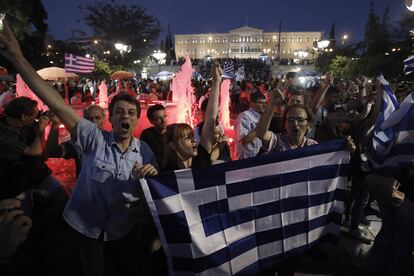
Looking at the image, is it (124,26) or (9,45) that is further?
(124,26)

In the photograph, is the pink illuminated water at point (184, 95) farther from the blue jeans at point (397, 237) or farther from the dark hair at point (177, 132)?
the blue jeans at point (397, 237)

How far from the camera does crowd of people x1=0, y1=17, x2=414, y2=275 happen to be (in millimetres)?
2492

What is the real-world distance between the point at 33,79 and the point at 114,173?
2.90ft

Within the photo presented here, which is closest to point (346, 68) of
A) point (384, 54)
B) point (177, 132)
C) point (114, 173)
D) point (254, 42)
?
point (384, 54)

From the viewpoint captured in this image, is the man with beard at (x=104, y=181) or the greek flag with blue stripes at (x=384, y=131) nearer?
the man with beard at (x=104, y=181)

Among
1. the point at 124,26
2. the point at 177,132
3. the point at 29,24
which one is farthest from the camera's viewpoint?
the point at 124,26

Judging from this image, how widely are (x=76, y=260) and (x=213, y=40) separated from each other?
143308 millimetres

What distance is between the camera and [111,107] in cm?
280

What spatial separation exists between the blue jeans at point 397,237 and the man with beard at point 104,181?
7.77ft

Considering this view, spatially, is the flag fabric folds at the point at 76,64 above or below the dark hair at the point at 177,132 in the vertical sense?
above

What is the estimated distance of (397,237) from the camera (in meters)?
3.19

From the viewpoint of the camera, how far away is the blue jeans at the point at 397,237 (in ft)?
10.2

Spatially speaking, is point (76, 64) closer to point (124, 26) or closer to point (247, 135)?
point (247, 135)

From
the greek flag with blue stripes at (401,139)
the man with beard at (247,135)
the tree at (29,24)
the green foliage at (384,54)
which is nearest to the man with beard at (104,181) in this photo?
the man with beard at (247,135)
